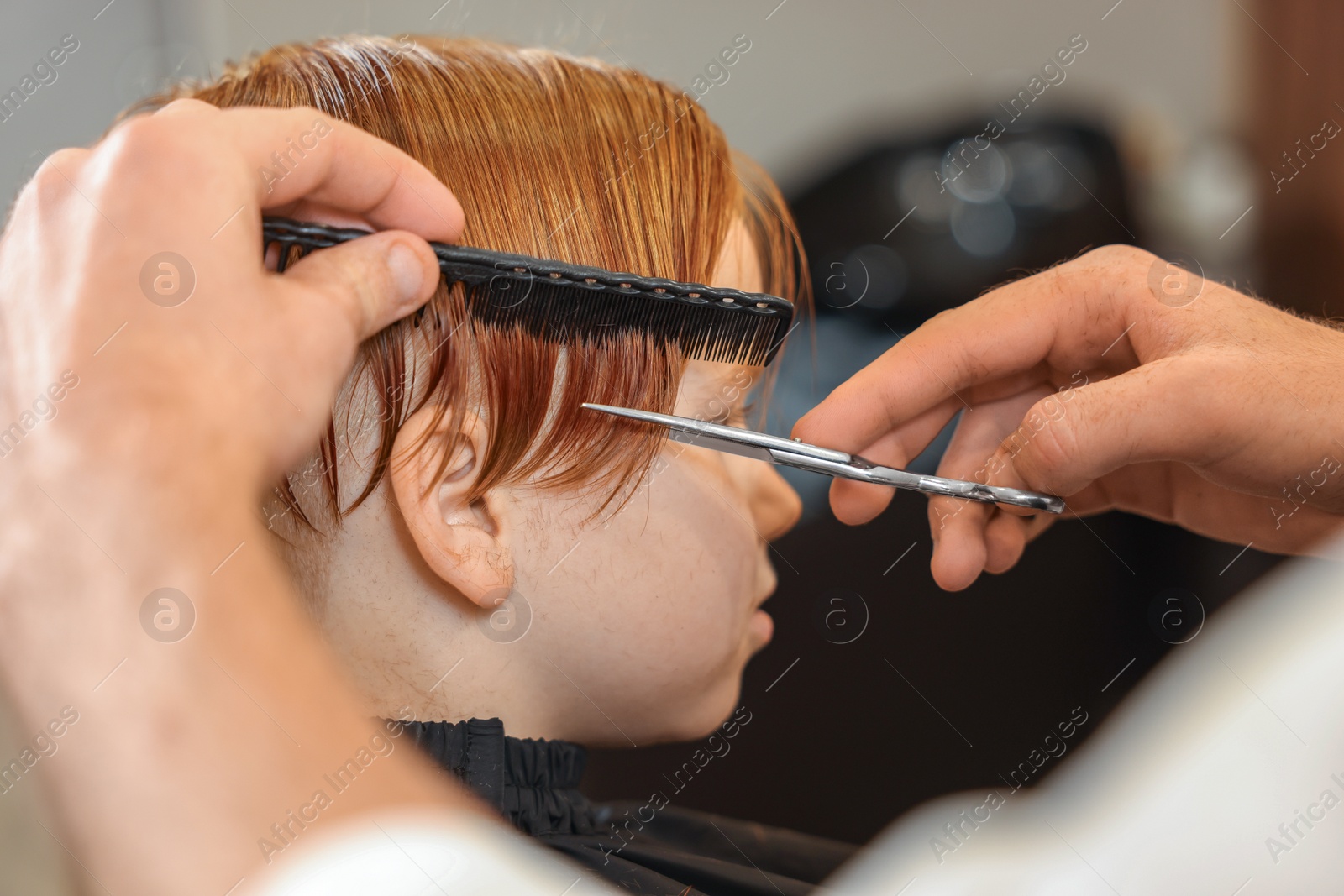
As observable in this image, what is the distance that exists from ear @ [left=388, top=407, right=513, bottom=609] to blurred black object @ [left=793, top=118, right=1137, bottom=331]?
909 mm

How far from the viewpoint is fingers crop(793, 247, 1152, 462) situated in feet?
2.18

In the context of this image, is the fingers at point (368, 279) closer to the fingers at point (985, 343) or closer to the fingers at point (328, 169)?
the fingers at point (328, 169)

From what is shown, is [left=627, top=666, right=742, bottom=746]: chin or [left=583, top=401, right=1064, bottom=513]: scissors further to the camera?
[left=627, top=666, right=742, bottom=746]: chin

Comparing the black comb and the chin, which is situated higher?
the black comb

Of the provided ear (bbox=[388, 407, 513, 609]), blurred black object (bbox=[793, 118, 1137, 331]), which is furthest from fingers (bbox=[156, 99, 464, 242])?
blurred black object (bbox=[793, 118, 1137, 331])

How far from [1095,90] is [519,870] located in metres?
1.61

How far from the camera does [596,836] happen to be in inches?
27.7

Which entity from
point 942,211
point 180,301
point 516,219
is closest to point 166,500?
point 180,301

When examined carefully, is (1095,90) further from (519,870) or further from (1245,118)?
(519,870)

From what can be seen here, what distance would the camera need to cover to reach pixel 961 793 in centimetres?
122

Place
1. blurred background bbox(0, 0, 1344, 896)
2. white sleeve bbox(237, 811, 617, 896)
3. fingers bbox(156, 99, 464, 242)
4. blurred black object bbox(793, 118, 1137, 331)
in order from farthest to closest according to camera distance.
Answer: blurred black object bbox(793, 118, 1137, 331)
blurred background bbox(0, 0, 1344, 896)
fingers bbox(156, 99, 464, 242)
white sleeve bbox(237, 811, 617, 896)

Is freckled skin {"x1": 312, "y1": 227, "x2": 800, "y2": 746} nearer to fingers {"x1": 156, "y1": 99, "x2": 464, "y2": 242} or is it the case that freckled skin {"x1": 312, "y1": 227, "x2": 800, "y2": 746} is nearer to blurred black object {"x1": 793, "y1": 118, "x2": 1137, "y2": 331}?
fingers {"x1": 156, "y1": 99, "x2": 464, "y2": 242}

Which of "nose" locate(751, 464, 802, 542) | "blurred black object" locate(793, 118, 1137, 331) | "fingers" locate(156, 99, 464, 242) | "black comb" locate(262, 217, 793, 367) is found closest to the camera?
"fingers" locate(156, 99, 464, 242)

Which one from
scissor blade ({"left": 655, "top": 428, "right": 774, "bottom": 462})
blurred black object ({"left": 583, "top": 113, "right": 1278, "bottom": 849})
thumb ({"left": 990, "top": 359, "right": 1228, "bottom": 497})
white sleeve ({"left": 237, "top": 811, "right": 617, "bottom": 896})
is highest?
white sleeve ({"left": 237, "top": 811, "right": 617, "bottom": 896})
